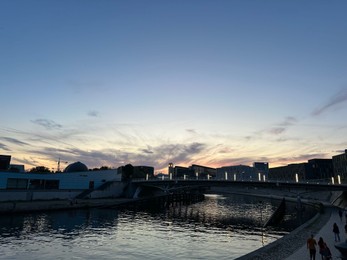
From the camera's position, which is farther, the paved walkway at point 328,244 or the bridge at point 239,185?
the bridge at point 239,185

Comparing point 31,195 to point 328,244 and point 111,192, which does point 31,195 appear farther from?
point 328,244

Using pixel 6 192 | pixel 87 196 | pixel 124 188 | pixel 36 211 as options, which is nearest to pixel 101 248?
pixel 36 211

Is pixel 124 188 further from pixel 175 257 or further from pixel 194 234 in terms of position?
pixel 175 257

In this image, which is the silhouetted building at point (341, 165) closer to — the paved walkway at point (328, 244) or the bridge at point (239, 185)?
the bridge at point (239, 185)

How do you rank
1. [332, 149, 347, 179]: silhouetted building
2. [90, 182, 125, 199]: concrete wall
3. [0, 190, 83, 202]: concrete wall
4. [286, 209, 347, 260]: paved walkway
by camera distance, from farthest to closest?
[332, 149, 347, 179]: silhouetted building < [90, 182, 125, 199]: concrete wall < [0, 190, 83, 202]: concrete wall < [286, 209, 347, 260]: paved walkway

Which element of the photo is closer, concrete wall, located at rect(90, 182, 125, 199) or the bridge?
the bridge

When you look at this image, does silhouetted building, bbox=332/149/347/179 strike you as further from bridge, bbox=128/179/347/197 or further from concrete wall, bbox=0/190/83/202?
concrete wall, bbox=0/190/83/202

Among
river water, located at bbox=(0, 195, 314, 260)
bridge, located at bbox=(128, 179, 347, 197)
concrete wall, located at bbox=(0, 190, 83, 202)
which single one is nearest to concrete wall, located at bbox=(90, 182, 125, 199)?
bridge, located at bbox=(128, 179, 347, 197)

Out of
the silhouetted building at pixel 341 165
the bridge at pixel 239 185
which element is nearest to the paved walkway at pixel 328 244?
the bridge at pixel 239 185

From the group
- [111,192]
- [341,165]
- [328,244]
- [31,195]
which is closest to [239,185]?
[111,192]

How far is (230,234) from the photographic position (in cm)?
5000

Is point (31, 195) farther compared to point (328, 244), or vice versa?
point (31, 195)

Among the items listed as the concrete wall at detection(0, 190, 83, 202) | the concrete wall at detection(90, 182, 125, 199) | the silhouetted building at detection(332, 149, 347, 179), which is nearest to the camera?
the concrete wall at detection(0, 190, 83, 202)

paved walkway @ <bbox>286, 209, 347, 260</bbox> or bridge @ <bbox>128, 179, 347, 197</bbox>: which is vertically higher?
bridge @ <bbox>128, 179, 347, 197</bbox>
